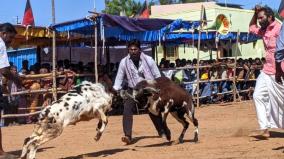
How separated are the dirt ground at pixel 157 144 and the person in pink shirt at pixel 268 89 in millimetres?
281

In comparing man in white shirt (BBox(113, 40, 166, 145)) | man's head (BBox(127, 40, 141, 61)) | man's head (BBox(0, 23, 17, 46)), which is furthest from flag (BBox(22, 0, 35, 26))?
man's head (BBox(0, 23, 17, 46))

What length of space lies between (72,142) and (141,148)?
1962 mm

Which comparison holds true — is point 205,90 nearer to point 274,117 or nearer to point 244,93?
point 244,93

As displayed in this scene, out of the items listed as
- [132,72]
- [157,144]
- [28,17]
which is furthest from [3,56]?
[28,17]

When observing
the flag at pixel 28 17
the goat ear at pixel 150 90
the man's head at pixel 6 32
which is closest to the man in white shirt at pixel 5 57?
the man's head at pixel 6 32

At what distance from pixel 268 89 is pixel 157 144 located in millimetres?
1959

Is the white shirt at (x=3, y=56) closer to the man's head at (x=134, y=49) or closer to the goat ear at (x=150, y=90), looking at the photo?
the goat ear at (x=150, y=90)

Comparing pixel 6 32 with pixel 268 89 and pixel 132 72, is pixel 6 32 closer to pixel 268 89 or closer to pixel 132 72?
pixel 132 72

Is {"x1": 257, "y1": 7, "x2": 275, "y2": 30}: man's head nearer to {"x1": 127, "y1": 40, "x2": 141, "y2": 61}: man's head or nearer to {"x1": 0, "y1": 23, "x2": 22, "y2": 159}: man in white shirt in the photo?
{"x1": 127, "y1": 40, "x2": 141, "y2": 61}: man's head

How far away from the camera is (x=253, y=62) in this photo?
70.6 ft

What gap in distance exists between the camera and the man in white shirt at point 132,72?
909cm

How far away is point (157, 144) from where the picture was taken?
352 inches

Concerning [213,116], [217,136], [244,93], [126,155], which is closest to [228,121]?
[213,116]

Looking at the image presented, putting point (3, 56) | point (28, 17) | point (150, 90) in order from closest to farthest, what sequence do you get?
point (3, 56)
point (150, 90)
point (28, 17)
